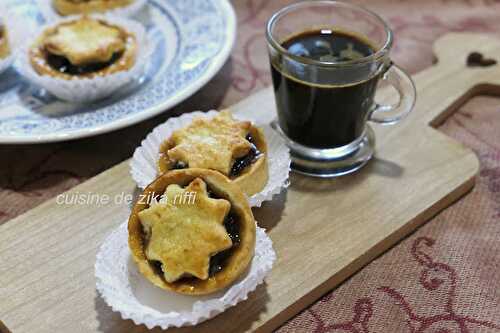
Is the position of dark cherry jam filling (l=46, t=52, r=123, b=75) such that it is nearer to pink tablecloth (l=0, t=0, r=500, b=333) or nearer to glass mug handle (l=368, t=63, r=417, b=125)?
pink tablecloth (l=0, t=0, r=500, b=333)

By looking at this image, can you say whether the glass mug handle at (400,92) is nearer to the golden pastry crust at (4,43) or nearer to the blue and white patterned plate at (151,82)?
the blue and white patterned plate at (151,82)

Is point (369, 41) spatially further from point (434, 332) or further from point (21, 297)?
point (21, 297)

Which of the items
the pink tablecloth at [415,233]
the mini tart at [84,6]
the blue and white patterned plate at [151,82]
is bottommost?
the pink tablecloth at [415,233]

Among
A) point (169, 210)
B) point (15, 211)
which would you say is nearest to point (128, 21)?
point (15, 211)

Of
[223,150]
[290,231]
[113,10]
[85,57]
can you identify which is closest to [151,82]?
[85,57]

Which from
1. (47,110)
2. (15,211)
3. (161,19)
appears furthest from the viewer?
(161,19)

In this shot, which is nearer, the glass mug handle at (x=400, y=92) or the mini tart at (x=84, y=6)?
the glass mug handle at (x=400, y=92)

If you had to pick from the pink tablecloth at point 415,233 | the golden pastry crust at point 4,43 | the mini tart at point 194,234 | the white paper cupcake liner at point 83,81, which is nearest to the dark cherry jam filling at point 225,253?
the mini tart at point 194,234
